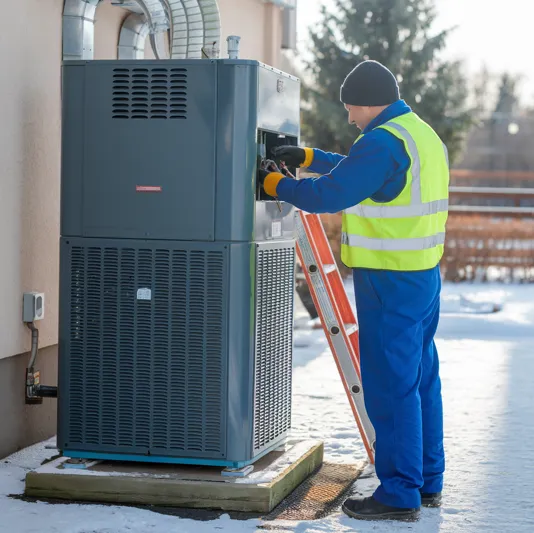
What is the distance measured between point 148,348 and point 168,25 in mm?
1817

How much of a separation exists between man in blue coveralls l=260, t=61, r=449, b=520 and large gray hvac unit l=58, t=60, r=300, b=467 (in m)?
0.29

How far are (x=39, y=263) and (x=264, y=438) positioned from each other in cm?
151

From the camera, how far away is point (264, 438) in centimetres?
522

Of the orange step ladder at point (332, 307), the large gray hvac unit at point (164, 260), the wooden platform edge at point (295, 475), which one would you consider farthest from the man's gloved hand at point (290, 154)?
→ the wooden platform edge at point (295, 475)

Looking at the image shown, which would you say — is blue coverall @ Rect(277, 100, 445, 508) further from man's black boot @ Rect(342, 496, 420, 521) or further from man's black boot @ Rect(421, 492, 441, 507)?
man's black boot @ Rect(421, 492, 441, 507)

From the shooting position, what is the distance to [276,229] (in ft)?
17.3

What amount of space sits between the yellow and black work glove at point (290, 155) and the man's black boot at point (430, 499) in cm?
161

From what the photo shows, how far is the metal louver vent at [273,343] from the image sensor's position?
506 cm

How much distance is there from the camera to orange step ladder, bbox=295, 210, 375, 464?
5.66 metres

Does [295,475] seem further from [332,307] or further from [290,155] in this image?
[290,155]

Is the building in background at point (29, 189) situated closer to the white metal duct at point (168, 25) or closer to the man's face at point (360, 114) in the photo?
the white metal duct at point (168, 25)

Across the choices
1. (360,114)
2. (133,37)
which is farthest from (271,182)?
(133,37)

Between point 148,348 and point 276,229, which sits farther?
point 276,229

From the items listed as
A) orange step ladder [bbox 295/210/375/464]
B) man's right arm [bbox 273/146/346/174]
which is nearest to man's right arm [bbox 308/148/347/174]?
man's right arm [bbox 273/146/346/174]
